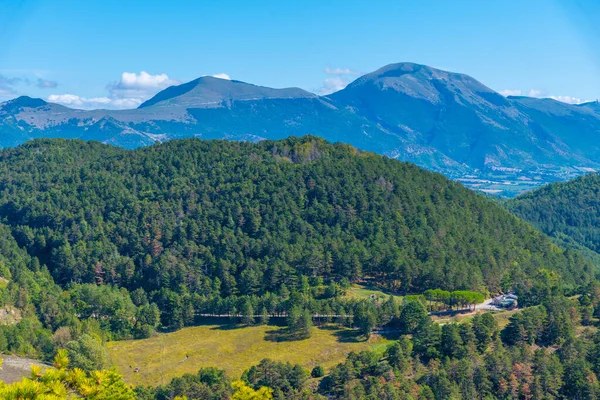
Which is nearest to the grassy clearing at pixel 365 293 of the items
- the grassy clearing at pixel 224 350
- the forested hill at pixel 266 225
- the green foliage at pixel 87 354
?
the forested hill at pixel 266 225

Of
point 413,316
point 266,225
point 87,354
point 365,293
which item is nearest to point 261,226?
point 266,225

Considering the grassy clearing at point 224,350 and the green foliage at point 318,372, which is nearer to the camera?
the green foliage at point 318,372

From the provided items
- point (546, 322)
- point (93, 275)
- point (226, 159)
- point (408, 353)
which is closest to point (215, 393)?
point (408, 353)

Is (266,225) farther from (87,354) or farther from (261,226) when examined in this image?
(87,354)

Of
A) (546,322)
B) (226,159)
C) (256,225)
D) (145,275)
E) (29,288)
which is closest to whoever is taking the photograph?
(546,322)

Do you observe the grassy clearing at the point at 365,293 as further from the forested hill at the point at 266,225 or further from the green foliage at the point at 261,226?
the green foliage at the point at 261,226

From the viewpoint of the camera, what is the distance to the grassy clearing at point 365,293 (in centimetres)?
11950

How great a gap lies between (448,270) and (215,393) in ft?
231

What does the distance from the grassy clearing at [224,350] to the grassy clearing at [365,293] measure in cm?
1443

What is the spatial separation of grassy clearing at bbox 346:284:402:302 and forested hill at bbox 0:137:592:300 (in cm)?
402

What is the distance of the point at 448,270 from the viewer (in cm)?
12350

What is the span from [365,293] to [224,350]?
38011 millimetres

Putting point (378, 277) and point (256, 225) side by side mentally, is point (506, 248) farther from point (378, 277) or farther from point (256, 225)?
point (256, 225)

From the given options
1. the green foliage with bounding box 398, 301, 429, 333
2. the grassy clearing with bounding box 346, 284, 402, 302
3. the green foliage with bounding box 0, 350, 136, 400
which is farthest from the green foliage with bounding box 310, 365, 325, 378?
the green foliage with bounding box 0, 350, 136, 400
